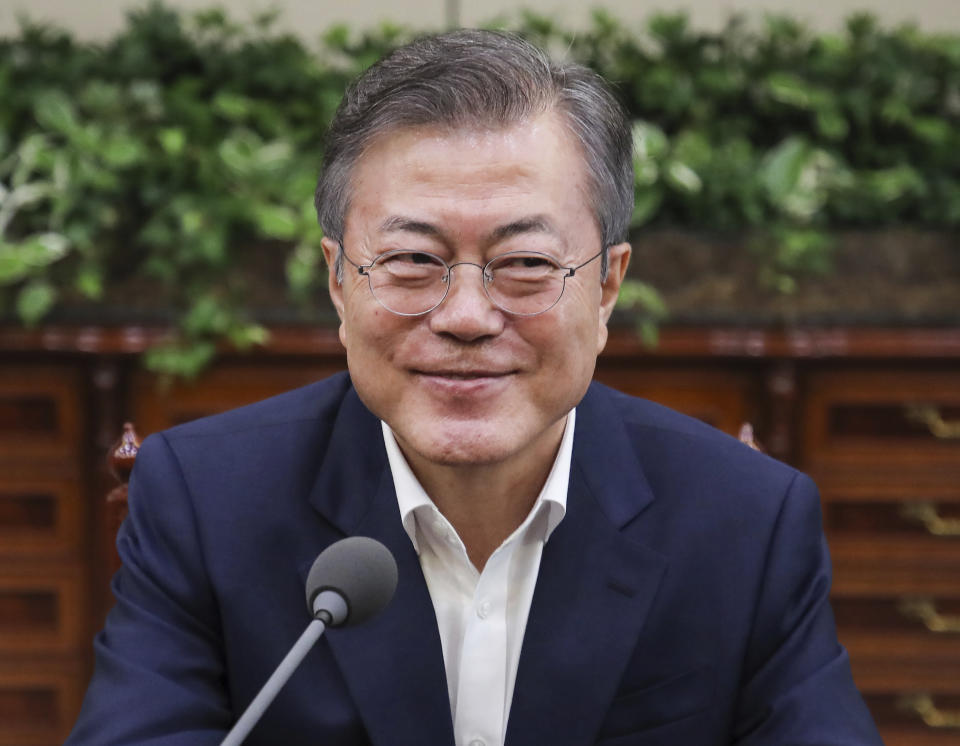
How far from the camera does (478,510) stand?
4.72ft

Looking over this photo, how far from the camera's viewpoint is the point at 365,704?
1312mm

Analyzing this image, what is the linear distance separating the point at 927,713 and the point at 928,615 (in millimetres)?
232

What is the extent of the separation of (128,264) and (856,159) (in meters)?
1.77

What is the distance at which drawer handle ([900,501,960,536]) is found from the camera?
2713 mm

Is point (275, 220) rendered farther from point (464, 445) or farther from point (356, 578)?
point (356, 578)

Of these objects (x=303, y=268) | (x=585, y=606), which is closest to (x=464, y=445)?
(x=585, y=606)

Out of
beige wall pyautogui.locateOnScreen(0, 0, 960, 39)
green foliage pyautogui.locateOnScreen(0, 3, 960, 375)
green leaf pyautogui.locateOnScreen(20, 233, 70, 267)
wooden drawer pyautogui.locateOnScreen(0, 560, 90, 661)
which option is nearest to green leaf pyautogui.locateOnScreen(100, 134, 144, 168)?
green foliage pyautogui.locateOnScreen(0, 3, 960, 375)

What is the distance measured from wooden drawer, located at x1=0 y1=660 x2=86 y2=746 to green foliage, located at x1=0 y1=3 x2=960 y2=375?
0.79 m

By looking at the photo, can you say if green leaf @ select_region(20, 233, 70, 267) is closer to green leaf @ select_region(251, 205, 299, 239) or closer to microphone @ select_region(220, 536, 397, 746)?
green leaf @ select_region(251, 205, 299, 239)

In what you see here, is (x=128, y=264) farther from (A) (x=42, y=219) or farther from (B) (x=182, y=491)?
(B) (x=182, y=491)

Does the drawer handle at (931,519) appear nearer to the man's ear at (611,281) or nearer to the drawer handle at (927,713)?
the drawer handle at (927,713)

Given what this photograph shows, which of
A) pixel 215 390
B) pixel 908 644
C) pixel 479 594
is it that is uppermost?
pixel 479 594

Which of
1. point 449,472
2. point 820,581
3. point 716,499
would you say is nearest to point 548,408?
point 449,472

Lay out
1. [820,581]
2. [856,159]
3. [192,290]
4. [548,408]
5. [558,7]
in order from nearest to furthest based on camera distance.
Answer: [548,408] → [820,581] → [192,290] → [856,159] → [558,7]
